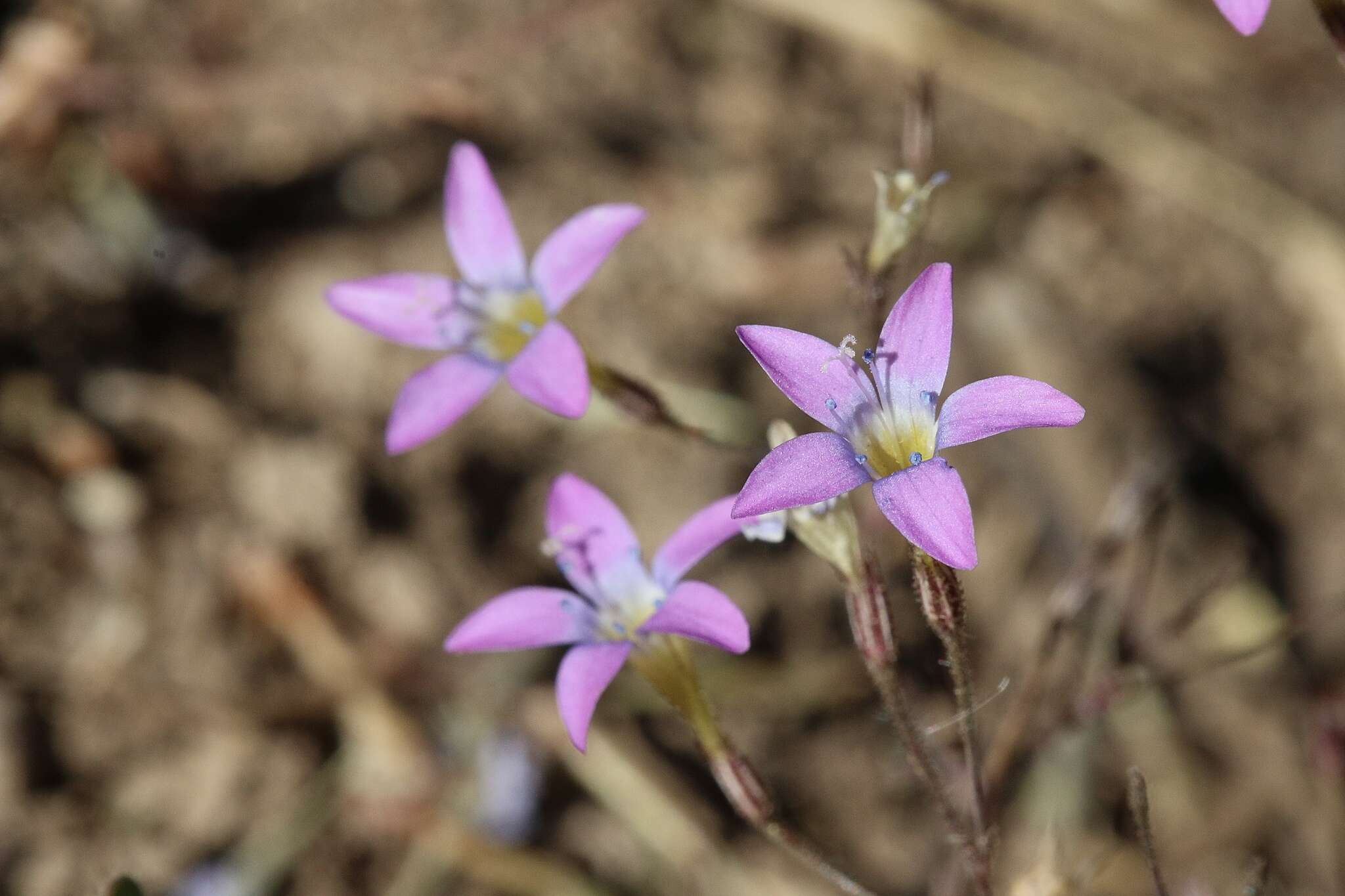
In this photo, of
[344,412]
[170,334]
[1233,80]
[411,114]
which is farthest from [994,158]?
[170,334]

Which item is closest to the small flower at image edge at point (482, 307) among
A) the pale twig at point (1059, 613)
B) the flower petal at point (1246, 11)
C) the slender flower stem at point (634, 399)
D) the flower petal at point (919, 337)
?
the slender flower stem at point (634, 399)

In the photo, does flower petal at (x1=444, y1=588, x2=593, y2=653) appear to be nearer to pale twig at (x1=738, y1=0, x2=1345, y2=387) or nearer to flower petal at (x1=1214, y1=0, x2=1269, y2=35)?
flower petal at (x1=1214, y1=0, x2=1269, y2=35)

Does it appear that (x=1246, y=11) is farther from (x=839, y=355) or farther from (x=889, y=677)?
(x=889, y=677)

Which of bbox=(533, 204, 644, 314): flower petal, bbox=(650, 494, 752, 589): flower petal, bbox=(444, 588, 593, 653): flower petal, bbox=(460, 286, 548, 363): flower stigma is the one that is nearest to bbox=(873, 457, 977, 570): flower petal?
bbox=(650, 494, 752, 589): flower petal

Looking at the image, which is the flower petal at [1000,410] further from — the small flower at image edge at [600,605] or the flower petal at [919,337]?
the small flower at image edge at [600,605]

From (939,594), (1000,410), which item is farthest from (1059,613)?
(1000,410)

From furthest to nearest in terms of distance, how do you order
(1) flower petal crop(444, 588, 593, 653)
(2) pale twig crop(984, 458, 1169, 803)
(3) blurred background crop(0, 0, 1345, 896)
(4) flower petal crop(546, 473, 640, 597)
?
(3) blurred background crop(0, 0, 1345, 896) < (2) pale twig crop(984, 458, 1169, 803) < (4) flower petal crop(546, 473, 640, 597) < (1) flower petal crop(444, 588, 593, 653)
